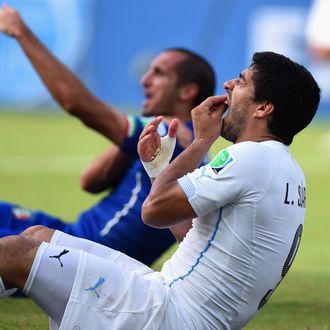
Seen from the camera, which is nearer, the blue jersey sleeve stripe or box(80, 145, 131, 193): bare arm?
the blue jersey sleeve stripe

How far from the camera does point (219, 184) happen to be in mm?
4746

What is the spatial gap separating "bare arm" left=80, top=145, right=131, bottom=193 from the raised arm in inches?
18.9

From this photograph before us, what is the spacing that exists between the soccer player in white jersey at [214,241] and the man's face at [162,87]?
2.92m

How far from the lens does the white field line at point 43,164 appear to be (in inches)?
619

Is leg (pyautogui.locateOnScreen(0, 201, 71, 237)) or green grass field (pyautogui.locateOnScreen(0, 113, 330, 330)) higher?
leg (pyautogui.locateOnScreen(0, 201, 71, 237))

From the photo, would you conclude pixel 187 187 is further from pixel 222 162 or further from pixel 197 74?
pixel 197 74

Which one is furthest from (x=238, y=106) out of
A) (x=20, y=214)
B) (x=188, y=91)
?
(x=20, y=214)

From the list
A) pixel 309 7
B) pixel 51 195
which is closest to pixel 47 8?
pixel 309 7

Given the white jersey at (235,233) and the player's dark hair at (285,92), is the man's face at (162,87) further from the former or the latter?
the white jersey at (235,233)

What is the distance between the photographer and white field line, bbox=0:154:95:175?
1572 centimetres

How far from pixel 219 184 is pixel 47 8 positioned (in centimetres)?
1767

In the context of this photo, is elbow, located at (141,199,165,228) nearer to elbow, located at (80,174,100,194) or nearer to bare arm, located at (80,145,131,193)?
bare arm, located at (80,145,131,193)

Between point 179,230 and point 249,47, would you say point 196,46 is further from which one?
point 179,230

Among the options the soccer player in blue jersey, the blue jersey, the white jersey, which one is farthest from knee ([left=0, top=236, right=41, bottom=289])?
the blue jersey
